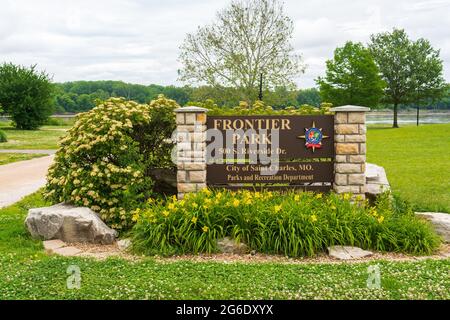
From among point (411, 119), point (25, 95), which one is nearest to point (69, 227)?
point (25, 95)

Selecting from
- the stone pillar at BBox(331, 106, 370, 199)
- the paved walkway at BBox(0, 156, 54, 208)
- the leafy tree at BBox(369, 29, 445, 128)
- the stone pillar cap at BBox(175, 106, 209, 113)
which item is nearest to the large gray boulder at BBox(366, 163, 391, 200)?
the stone pillar at BBox(331, 106, 370, 199)

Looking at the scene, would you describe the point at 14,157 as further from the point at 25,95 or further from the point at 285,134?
the point at 25,95

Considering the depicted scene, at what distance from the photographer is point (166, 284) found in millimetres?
5000

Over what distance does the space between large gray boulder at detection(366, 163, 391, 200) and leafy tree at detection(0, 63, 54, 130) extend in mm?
33582

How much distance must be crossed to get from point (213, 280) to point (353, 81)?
38.2 metres

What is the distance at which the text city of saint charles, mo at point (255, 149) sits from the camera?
318 inches

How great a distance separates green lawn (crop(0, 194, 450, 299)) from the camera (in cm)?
480

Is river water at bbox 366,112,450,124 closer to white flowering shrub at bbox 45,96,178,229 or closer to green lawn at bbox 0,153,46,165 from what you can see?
green lawn at bbox 0,153,46,165

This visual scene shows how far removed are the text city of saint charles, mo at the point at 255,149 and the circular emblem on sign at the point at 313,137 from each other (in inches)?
4.1

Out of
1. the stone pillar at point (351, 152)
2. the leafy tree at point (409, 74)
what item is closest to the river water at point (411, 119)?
the leafy tree at point (409, 74)

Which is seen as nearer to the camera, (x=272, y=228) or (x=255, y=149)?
(x=272, y=228)

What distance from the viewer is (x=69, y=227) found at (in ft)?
23.1

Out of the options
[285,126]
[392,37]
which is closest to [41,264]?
[285,126]
